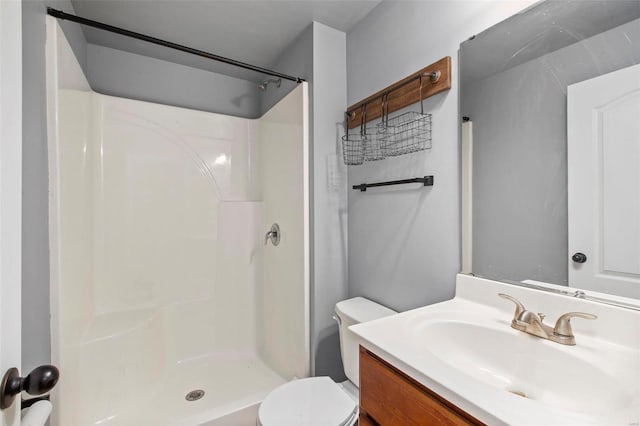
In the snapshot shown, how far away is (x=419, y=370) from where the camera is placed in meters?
0.69

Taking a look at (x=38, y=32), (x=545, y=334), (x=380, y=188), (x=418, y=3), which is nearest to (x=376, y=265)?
(x=380, y=188)

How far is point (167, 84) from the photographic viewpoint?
87.6 inches

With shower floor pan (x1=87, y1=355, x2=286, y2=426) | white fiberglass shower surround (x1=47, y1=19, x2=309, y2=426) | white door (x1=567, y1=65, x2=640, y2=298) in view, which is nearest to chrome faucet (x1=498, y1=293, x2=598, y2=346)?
white door (x1=567, y1=65, x2=640, y2=298)

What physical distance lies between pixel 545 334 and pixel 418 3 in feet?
4.70

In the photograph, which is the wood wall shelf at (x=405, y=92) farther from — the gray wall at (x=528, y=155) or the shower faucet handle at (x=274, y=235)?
the shower faucet handle at (x=274, y=235)

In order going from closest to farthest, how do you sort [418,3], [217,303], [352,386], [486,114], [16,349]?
[16,349], [486,114], [418,3], [352,386], [217,303]

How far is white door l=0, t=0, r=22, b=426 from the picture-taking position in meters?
0.48

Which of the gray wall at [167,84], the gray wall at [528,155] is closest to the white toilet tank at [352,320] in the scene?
the gray wall at [528,155]

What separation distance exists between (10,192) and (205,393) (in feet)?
6.03

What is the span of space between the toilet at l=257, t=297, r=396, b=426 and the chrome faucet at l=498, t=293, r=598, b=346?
64cm

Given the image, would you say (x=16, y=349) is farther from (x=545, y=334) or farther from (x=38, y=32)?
(x=545, y=334)

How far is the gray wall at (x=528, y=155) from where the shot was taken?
88 centimetres

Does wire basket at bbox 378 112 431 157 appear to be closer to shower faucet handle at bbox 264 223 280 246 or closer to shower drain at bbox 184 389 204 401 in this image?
shower faucet handle at bbox 264 223 280 246

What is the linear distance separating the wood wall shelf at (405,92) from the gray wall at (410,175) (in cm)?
4
